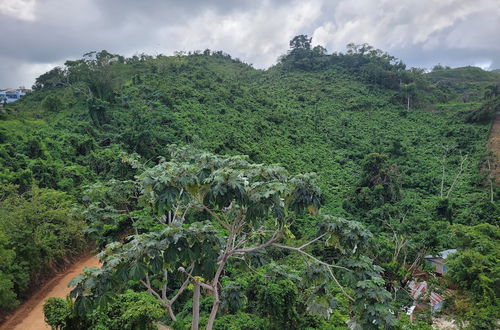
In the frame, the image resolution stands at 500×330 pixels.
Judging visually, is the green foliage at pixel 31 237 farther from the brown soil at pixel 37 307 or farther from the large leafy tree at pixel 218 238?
the large leafy tree at pixel 218 238

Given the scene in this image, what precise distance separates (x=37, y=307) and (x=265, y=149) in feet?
67.7

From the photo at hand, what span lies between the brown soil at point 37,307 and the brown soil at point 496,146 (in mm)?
32564

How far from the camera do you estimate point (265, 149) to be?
2833 centimetres

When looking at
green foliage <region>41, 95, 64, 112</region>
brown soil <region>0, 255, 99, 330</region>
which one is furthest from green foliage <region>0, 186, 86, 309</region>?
green foliage <region>41, 95, 64, 112</region>

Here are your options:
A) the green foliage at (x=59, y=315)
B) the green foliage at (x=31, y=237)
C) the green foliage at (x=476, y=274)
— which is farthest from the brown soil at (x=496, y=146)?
the green foliage at (x=59, y=315)

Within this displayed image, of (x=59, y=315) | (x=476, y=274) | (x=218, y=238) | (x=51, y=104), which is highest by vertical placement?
(x=51, y=104)

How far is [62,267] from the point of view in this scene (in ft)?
42.1

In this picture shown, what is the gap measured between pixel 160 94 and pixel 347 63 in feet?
139

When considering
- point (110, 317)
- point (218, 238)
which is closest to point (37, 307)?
point (110, 317)

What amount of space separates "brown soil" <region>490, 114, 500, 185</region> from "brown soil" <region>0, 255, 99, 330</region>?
32.6 m

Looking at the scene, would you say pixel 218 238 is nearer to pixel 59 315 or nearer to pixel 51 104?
pixel 59 315

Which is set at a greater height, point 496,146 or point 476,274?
point 496,146

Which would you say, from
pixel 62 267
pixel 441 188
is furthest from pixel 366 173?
pixel 62 267

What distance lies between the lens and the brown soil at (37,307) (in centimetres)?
948
